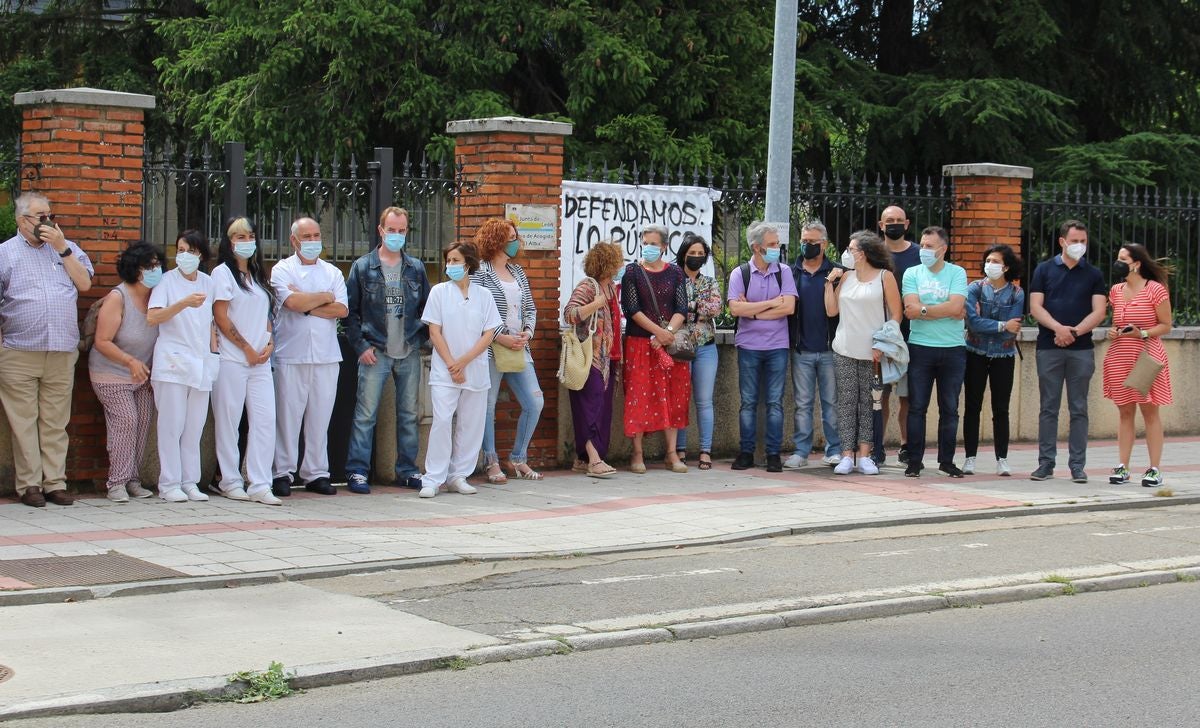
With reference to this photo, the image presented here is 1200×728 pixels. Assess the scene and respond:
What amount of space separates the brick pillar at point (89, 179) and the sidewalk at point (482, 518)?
64 cm

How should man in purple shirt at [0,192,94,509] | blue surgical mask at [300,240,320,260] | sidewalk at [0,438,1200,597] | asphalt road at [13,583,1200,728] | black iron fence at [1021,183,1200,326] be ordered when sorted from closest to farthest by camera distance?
asphalt road at [13,583,1200,728], sidewalk at [0,438,1200,597], man in purple shirt at [0,192,94,509], blue surgical mask at [300,240,320,260], black iron fence at [1021,183,1200,326]

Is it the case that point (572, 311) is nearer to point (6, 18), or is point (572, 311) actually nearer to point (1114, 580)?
point (1114, 580)

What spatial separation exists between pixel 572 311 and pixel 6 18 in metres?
17.4

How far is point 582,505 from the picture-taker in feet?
35.1

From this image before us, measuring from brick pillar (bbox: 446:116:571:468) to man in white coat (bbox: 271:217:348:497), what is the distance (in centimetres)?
165

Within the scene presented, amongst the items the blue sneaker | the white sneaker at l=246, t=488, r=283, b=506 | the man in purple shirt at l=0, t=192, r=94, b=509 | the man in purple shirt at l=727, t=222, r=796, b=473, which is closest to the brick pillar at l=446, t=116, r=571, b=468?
the blue sneaker

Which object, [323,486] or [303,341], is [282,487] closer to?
[323,486]

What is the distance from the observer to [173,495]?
1021 cm

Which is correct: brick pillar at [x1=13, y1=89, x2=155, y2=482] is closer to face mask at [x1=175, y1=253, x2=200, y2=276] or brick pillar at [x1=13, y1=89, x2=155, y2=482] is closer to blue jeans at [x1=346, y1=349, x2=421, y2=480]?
face mask at [x1=175, y1=253, x2=200, y2=276]

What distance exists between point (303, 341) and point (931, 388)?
4.90 m

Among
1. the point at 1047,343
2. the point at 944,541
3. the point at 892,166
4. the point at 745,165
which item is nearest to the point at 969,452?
the point at 1047,343

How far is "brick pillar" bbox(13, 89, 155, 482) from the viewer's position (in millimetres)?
10320

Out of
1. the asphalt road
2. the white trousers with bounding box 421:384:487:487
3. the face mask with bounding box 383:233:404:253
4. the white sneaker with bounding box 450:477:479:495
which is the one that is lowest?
the asphalt road

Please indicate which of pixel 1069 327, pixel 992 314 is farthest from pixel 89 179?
pixel 1069 327
